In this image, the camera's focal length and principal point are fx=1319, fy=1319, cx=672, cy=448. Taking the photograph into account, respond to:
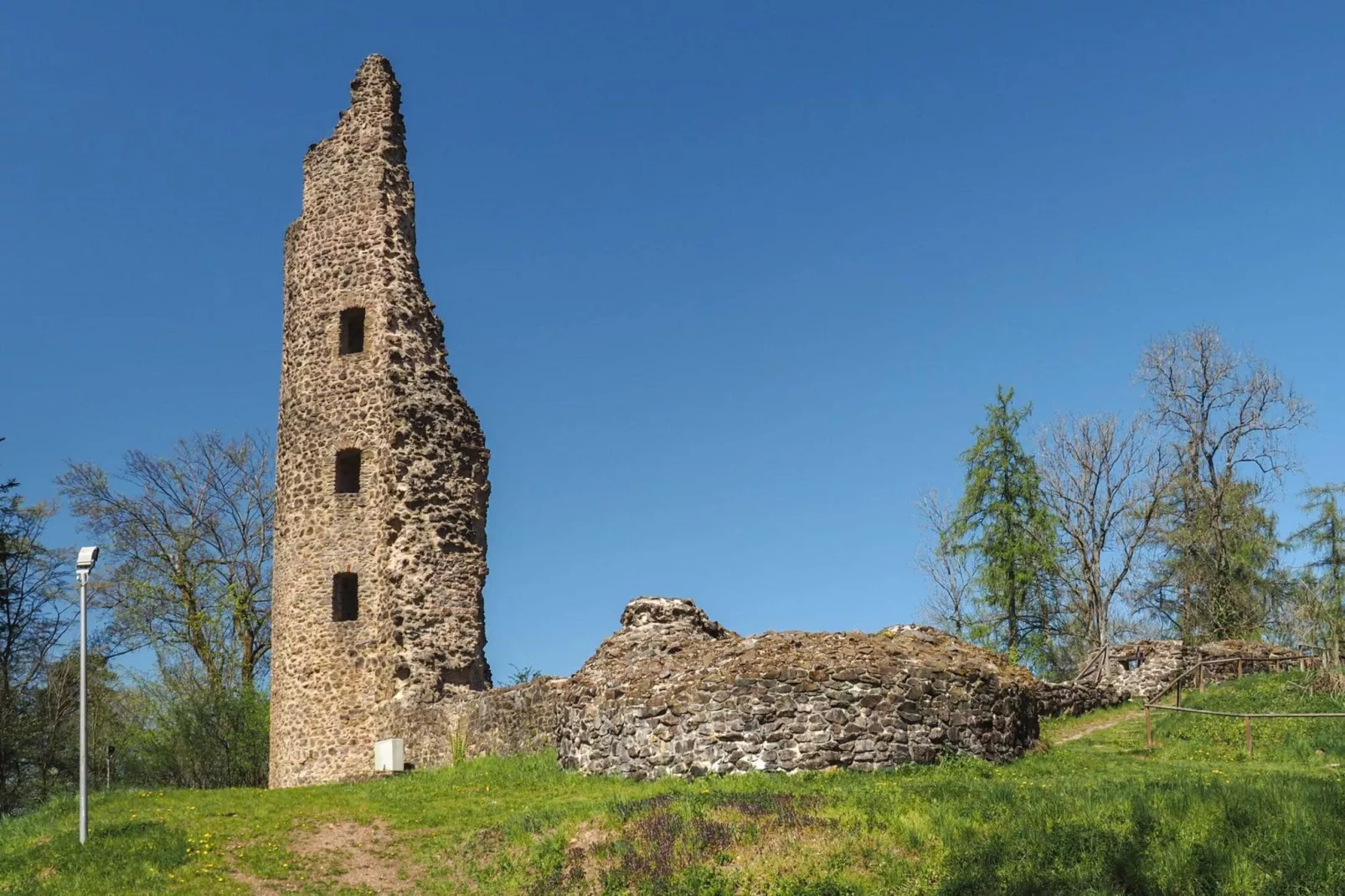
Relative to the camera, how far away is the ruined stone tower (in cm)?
2378

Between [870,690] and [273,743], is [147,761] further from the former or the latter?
[870,690]

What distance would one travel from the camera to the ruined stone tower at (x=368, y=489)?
2378 centimetres

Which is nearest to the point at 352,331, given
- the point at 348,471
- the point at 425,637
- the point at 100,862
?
the point at 348,471

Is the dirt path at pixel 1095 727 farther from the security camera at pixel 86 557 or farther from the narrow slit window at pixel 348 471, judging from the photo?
the security camera at pixel 86 557

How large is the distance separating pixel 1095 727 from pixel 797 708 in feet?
34.6

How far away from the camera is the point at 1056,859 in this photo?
12.1 metres

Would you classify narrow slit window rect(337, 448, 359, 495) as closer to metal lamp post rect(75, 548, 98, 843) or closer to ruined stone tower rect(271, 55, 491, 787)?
ruined stone tower rect(271, 55, 491, 787)

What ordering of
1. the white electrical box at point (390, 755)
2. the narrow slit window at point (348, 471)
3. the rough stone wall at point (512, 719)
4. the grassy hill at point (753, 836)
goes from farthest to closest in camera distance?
the narrow slit window at point (348, 471) → the white electrical box at point (390, 755) → the rough stone wall at point (512, 719) → the grassy hill at point (753, 836)

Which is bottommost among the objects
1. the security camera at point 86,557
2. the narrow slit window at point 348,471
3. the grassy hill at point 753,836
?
the grassy hill at point 753,836

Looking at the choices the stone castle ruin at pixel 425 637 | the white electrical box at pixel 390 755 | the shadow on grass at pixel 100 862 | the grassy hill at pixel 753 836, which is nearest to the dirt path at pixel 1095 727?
the stone castle ruin at pixel 425 637

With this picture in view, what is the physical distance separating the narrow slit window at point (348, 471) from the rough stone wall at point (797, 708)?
816 cm

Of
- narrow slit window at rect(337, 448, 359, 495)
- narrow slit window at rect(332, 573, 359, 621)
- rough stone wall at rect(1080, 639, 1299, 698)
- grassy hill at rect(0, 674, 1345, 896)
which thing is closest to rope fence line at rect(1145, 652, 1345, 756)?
rough stone wall at rect(1080, 639, 1299, 698)

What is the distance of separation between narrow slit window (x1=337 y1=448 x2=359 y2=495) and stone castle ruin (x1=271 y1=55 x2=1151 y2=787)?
0.05 metres

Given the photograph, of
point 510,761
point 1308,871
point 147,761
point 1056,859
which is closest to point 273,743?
point 510,761
